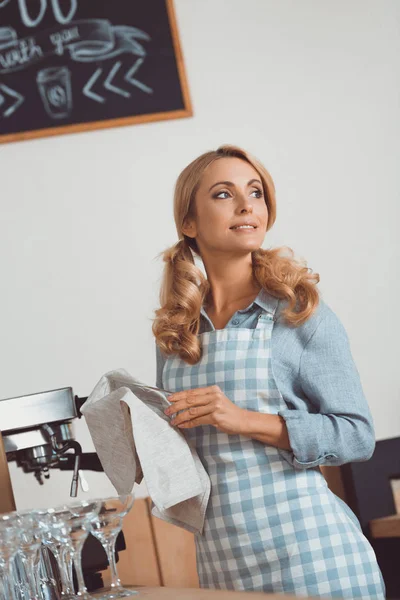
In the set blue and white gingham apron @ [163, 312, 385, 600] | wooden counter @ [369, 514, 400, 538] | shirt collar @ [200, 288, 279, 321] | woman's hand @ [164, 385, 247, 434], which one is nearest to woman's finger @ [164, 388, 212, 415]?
woman's hand @ [164, 385, 247, 434]

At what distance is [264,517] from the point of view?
4.77 ft

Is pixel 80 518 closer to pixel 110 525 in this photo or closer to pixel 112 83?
pixel 110 525

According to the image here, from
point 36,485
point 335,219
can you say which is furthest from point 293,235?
point 36,485

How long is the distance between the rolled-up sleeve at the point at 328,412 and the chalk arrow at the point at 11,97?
154 cm

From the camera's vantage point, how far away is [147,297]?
2.68 meters

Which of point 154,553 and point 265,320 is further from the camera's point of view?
point 154,553

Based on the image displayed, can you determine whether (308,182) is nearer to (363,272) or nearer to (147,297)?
(363,272)

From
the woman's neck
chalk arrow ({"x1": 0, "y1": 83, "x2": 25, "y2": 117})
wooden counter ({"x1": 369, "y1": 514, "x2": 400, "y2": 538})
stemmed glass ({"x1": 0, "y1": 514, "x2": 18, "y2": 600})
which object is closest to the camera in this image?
stemmed glass ({"x1": 0, "y1": 514, "x2": 18, "y2": 600})

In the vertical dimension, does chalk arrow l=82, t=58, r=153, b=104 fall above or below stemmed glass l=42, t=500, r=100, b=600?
above

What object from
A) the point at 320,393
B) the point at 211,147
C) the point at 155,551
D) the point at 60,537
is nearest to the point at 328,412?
the point at 320,393

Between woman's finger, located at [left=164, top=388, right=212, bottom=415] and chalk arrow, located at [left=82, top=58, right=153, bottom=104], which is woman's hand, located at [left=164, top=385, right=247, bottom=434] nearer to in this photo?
woman's finger, located at [left=164, top=388, right=212, bottom=415]

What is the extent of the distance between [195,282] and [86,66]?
4.22 feet

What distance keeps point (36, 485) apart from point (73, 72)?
1299 millimetres

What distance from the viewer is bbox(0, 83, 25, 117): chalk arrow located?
2672 mm
